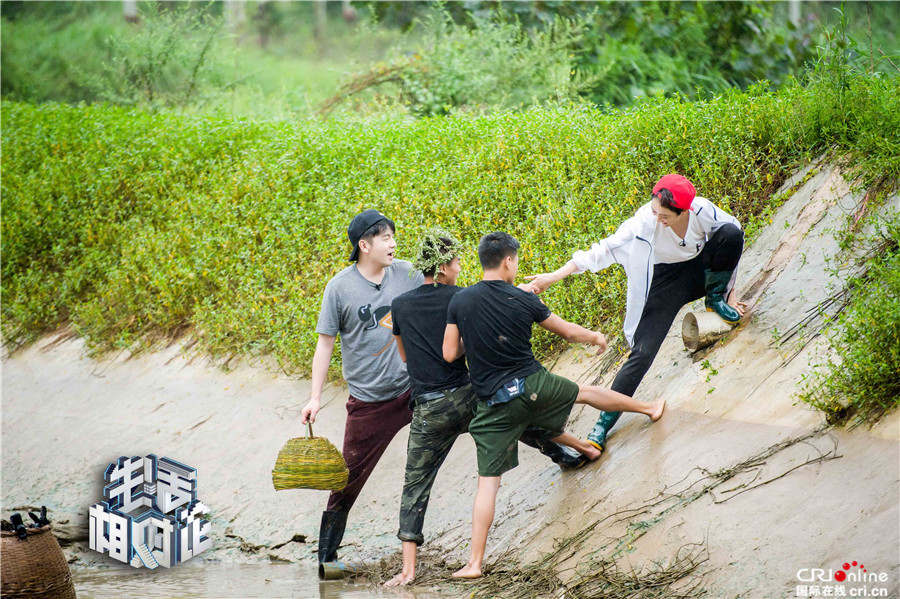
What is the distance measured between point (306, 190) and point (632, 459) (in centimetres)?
467

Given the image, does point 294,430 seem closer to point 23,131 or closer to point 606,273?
point 606,273

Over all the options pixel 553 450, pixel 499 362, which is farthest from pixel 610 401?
pixel 499 362

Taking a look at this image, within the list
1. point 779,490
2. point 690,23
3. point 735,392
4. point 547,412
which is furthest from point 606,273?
point 690,23

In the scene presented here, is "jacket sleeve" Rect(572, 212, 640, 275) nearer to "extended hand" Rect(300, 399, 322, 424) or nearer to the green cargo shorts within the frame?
the green cargo shorts

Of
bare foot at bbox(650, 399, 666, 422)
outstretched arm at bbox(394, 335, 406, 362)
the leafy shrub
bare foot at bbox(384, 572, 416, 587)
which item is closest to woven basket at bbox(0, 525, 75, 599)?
bare foot at bbox(384, 572, 416, 587)

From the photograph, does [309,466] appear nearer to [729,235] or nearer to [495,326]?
[495,326]

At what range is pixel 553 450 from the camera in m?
5.12

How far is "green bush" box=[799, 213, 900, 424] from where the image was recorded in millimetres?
4207

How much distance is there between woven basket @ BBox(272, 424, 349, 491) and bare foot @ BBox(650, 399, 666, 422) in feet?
5.93

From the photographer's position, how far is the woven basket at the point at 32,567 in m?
4.77

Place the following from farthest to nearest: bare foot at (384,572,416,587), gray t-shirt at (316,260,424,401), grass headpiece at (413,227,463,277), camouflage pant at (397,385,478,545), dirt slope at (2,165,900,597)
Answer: gray t-shirt at (316,260,424,401) < bare foot at (384,572,416,587) < camouflage pant at (397,385,478,545) < grass headpiece at (413,227,463,277) < dirt slope at (2,165,900,597)

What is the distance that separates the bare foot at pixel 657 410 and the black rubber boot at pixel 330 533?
1.92 meters

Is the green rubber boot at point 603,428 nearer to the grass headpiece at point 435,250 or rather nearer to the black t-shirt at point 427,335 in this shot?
the black t-shirt at point 427,335

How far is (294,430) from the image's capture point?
7.02 m
